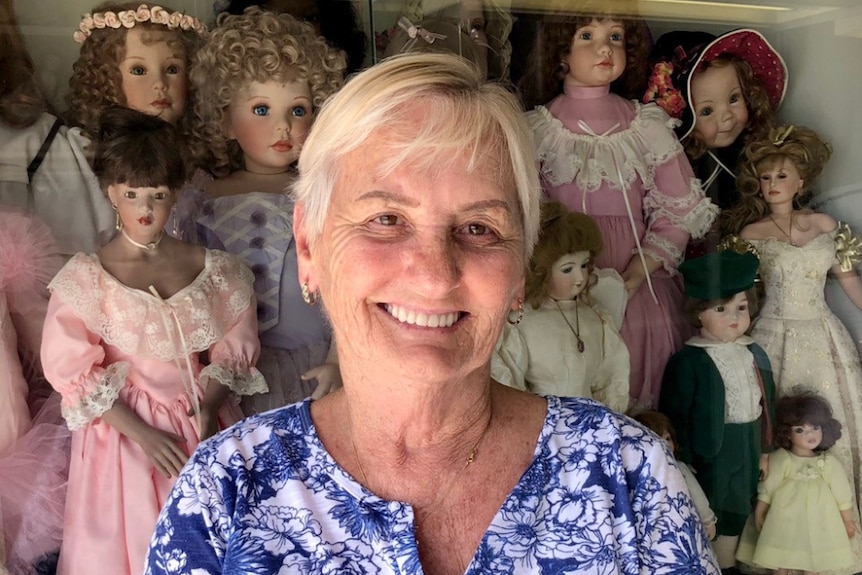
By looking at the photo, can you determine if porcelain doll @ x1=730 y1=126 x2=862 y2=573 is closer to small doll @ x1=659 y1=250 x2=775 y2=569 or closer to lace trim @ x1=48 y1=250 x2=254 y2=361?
small doll @ x1=659 y1=250 x2=775 y2=569

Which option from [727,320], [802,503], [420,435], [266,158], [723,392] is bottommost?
[802,503]

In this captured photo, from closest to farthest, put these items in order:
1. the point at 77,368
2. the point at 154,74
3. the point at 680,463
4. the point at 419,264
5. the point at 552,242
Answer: the point at 419,264 → the point at 77,368 → the point at 154,74 → the point at 552,242 → the point at 680,463

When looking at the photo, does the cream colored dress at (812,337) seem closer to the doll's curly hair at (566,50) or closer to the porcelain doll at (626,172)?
the porcelain doll at (626,172)

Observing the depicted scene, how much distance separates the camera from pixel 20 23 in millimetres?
1265

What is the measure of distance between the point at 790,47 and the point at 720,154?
28 centimetres

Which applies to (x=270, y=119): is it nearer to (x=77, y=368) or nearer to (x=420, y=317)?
(x=77, y=368)

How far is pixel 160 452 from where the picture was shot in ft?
3.93

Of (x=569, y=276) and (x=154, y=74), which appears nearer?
(x=154, y=74)

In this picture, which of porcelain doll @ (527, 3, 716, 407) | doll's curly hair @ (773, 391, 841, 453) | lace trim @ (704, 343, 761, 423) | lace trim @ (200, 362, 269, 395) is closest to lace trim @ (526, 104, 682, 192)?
porcelain doll @ (527, 3, 716, 407)

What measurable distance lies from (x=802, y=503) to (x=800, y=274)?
0.44 metres

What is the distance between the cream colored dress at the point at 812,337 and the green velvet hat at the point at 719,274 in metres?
0.04

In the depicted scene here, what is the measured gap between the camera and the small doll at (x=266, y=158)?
1332 mm

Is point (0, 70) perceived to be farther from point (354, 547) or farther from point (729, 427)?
point (729, 427)

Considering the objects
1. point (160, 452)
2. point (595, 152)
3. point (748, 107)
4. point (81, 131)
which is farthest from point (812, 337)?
point (81, 131)
